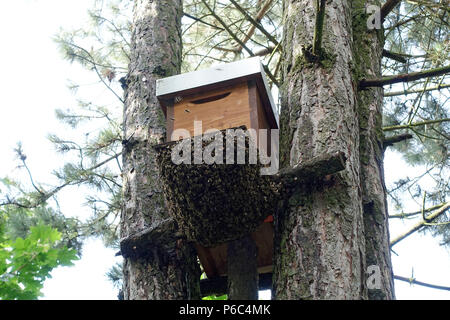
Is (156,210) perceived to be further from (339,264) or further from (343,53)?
(343,53)

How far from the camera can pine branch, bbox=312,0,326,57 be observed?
2418 millimetres

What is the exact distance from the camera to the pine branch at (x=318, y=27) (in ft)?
7.93

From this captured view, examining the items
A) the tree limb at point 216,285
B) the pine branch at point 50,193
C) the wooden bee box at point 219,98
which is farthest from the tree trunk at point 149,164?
the pine branch at point 50,193

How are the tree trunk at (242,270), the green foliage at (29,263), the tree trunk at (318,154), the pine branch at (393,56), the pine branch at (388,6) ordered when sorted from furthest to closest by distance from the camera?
the pine branch at (393,56), the pine branch at (388,6), the green foliage at (29,263), the tree trunk at (242,270), the tree trunk at (318,154)

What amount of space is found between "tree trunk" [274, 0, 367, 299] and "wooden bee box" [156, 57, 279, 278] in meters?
0.19

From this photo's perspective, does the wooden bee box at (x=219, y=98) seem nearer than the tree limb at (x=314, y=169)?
No

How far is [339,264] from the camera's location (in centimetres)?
214

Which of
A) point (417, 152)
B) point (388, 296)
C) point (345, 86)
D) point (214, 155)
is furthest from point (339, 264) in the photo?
point (417, 152)

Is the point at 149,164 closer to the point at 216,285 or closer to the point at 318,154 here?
the point at 216,285

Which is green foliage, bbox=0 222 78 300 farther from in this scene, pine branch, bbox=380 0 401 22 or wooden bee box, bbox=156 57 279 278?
pine branch, bbox=380 0 401 22

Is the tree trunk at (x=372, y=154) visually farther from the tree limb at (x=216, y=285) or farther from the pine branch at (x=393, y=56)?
the tree limb at (x=216, y=285)

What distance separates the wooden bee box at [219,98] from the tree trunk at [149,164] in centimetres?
37

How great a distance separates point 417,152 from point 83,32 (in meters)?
4.47

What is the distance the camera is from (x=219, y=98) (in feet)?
8.70
